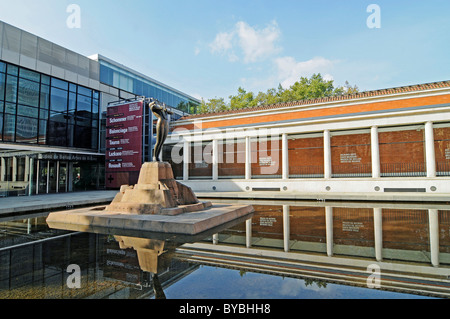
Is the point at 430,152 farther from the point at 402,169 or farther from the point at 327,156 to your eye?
the point at 327,156

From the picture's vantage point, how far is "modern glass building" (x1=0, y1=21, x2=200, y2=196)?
1841 cm

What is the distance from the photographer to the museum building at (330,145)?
16359mm

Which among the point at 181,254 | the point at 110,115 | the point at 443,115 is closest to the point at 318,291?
the point at 181,254

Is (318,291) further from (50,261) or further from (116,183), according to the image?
(116,183)

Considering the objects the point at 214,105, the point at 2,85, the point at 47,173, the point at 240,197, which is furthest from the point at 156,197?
the point at 214,105

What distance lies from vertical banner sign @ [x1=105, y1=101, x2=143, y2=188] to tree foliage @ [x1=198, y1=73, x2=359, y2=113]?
17408mm

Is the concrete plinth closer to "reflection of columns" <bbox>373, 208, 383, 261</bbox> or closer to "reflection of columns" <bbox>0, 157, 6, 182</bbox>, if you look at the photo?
"reflection of columns" <bbox>373, 208, 383, 261</bbox>

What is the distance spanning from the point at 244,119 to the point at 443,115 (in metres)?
13.4

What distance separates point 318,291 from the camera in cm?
326

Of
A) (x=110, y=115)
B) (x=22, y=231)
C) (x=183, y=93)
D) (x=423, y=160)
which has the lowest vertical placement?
(x=22, y=231)

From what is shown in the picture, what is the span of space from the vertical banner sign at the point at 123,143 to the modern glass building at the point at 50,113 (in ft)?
7.79

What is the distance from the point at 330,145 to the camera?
19547 millimetres

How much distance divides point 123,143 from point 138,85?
1192 cm

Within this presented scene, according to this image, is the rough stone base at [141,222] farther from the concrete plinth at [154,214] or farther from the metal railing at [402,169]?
the metal railing at [402,169]
